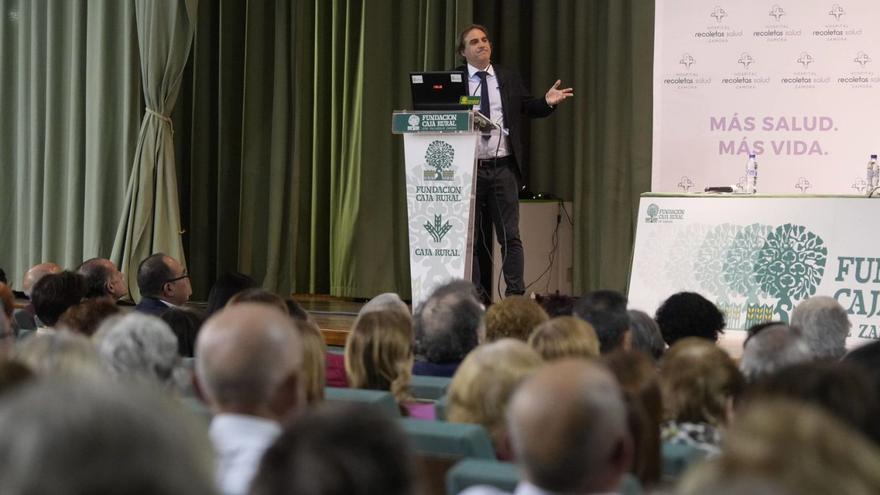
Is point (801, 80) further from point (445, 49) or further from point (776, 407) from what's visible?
point (776, 407)

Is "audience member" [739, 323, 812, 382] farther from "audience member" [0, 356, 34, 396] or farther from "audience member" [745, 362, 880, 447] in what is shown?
"audience member" [0, 356, 34, 396]

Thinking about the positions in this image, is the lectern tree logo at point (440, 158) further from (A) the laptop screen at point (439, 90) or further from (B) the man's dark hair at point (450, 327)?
(B) the man's dark hair at point (450, 327)

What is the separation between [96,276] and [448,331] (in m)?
2.35

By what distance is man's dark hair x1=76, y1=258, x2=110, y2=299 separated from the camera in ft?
17.6

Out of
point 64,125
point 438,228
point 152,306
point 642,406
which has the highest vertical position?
point 64,125

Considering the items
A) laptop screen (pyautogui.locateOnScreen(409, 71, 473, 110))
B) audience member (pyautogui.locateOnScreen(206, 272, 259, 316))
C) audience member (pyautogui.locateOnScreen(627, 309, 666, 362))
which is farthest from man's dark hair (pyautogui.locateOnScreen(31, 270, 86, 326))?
audience member (pyautogui.locateOnScreen(627, 309, 666, 362))

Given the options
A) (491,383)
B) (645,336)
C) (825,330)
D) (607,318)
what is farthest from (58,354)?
(825,330)

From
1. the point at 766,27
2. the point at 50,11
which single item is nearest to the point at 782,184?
the point at 766,27

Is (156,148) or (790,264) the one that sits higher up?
(156,148)

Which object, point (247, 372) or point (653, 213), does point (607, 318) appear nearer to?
point (247, 372)

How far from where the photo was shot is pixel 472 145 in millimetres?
5887

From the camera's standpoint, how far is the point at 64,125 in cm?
837

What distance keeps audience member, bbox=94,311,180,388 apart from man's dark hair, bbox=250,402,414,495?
5.27 ft

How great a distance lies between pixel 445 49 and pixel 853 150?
2778 mm
